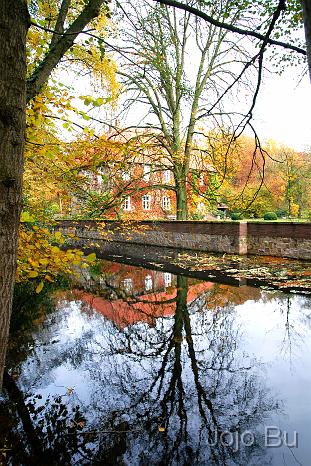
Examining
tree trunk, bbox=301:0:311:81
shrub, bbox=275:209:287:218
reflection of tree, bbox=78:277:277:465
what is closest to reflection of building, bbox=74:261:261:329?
reflection of tree, bbox=78:277:277:465

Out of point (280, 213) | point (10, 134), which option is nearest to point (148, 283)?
point (10, 134)

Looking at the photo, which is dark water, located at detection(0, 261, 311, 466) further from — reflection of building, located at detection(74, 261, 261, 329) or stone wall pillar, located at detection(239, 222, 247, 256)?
stone wall pillar, located at detection(239, 222, 247, 256)

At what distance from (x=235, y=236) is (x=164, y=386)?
10226 mm

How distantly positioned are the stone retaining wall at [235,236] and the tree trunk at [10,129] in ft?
24.5

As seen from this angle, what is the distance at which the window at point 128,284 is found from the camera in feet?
29.6

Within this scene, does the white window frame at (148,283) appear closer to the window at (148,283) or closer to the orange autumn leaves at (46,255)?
the window at (148,283)

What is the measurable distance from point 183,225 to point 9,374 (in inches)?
498

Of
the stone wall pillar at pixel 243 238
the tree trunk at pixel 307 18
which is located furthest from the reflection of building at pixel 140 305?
the tree trunk at pixel 307 18

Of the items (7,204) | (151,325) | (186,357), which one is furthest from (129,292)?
(7,204)

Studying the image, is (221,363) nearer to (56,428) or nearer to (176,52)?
(56,428)

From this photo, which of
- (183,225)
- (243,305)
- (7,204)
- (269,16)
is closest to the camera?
(7,204)

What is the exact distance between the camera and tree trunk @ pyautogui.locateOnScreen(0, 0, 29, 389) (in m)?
1.30

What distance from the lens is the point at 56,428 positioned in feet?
10.2

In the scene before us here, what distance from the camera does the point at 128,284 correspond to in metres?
9.52
